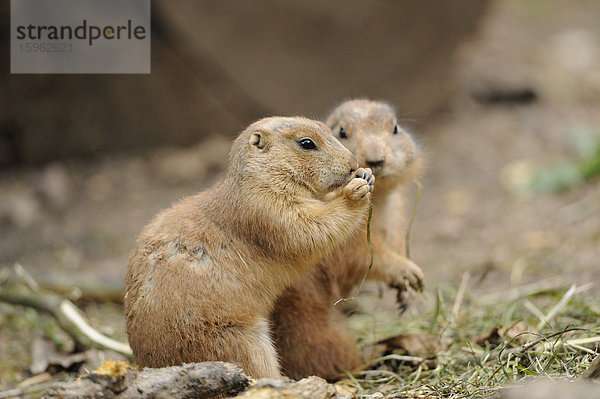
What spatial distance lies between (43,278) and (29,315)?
609 mm

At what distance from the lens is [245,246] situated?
13.0ft

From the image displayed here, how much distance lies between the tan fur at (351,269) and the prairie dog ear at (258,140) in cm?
84

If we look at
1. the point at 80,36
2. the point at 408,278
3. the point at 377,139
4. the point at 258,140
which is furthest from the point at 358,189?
the point at 80,36

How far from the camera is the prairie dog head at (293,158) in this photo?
406cm

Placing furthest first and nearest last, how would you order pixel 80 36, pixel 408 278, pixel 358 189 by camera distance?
pixel 80 36 → pixel 408 278 → pixel 358 189

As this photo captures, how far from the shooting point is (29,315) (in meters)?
6.15

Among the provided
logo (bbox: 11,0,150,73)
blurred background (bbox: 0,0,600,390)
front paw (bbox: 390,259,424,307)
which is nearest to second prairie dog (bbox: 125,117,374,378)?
front paw (bbox: 390,259,424,307)

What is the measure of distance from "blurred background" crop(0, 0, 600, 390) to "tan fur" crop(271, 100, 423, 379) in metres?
2.95

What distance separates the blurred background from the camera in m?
8.67

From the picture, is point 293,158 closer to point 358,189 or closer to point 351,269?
point 358,189

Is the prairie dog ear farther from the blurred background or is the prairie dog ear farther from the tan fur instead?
the blurred background

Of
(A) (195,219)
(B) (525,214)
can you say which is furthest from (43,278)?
(B) (525,214)

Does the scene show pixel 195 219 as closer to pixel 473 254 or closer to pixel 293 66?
pixel 473 254

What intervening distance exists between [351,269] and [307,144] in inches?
43.9
